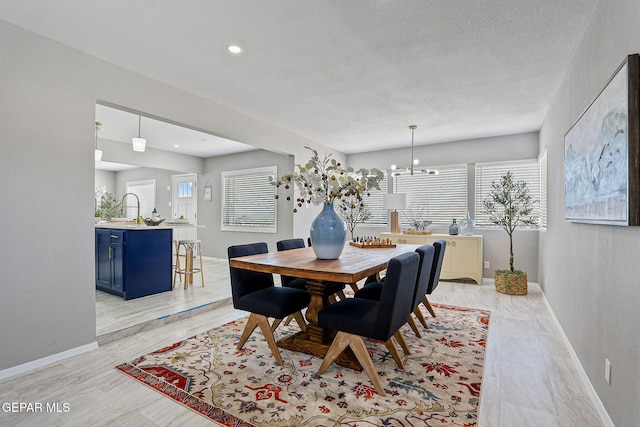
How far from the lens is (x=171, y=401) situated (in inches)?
77.4

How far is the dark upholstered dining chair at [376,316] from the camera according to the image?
6.49ft

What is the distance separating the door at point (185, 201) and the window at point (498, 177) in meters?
6.25

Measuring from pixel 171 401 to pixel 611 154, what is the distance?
9.19 ft

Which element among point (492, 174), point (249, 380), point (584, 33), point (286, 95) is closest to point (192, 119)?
point (286, 95)

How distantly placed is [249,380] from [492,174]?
515cm

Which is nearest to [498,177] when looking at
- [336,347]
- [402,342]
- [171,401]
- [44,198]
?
[402,342]

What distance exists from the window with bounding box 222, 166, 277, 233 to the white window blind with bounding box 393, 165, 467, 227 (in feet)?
8.58

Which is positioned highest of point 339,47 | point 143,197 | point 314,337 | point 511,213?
point 339,47

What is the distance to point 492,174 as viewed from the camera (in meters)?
5.61

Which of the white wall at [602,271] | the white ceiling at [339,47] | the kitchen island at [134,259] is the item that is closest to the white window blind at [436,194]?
the white ceiling at [339,47]

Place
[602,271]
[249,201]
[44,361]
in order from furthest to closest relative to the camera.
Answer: [249,201], [44,361], [602,271]

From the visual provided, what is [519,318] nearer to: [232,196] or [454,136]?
[454,136]

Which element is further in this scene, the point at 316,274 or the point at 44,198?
the point at 44,198

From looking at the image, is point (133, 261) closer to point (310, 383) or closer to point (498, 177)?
point (310, 383)
